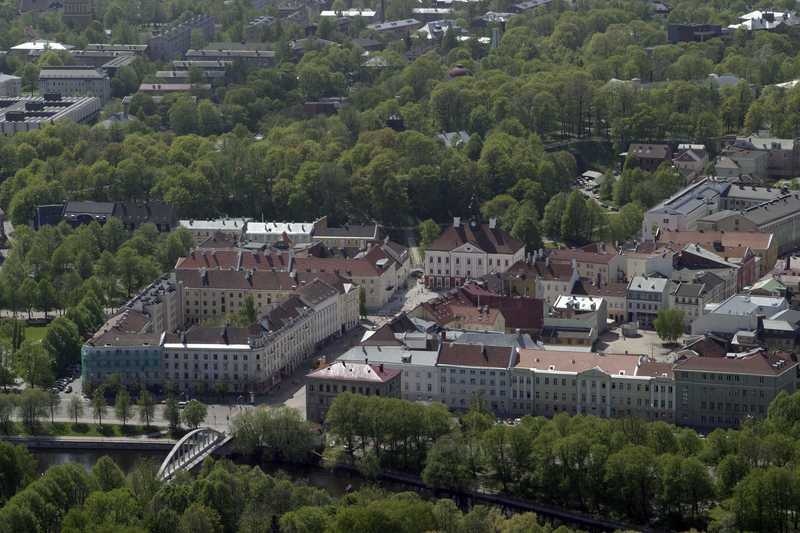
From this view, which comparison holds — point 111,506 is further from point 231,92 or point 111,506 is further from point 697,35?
point 697,35

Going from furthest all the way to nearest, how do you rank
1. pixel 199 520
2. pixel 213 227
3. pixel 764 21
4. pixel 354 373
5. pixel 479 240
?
pixel 764 21, pixel 213 227, pixel 479 240, pixel 354 373, pixel 199 520

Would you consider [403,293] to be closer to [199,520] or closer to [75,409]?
[75,409]

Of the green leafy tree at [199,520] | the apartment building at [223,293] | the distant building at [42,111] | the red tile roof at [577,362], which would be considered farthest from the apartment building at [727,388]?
the distant building at [42,111]

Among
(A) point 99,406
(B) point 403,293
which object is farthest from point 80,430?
(B) point 403,293

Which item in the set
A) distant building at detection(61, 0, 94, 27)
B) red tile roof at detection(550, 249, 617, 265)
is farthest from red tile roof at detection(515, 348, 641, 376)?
distant building at detection(61, 0, 94, 27)

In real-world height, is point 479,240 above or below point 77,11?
above

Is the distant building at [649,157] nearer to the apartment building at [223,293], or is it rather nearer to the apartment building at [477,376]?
the apartment building at [223,293]

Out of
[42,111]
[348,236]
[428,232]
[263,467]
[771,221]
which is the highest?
[263,467]

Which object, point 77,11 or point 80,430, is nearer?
point 80,430
